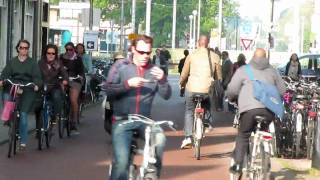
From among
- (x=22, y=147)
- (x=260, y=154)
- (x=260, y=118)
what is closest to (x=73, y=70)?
(x=22, y=147)

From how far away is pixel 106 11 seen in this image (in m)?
103

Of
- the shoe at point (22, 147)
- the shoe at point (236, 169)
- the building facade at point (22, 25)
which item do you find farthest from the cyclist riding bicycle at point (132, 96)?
the building facade at point (22, 25)

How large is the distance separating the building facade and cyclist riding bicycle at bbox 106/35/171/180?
20.5 metres

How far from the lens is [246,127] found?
9086 mm

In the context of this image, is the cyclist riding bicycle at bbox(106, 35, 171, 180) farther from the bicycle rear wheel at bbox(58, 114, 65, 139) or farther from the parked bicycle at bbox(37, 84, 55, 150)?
the bicycle rear wheel at bbox(58, 114, 65, 139)

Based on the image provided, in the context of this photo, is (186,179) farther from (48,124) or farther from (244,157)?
(48,124)

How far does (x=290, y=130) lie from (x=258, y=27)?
22521 millimetres

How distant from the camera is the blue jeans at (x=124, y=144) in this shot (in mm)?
7215

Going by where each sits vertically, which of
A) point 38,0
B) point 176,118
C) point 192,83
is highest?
point 38,0

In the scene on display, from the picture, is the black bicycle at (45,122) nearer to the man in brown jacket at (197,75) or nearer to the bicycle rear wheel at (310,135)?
the man in brown jacket at (197,75)

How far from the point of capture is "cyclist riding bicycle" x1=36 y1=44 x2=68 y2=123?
532 inches

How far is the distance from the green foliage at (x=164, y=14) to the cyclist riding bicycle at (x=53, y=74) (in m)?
86.2

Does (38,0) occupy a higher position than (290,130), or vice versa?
(38,0)

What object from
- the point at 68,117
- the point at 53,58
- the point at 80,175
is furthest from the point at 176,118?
the point at 80,175
